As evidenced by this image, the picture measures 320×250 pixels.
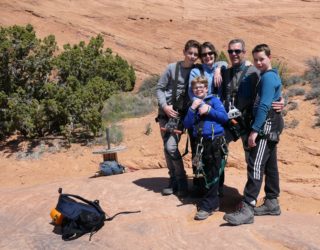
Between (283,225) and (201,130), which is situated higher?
(201,130)

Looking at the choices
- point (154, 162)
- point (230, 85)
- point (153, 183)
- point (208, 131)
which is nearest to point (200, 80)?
point (230, 85)

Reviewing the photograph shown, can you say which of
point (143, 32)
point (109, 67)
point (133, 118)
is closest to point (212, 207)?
point (133, 118)

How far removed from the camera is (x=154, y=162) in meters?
8.22

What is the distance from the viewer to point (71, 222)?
4840 mm

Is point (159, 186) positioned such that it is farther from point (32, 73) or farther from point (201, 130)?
point (32, 73)

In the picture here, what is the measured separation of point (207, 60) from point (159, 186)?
6.24 feet

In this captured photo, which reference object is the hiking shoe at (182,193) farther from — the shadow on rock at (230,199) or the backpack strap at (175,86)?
the backpack strap at (175,86)

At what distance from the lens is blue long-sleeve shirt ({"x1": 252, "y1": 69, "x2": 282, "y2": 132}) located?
14.3 feet

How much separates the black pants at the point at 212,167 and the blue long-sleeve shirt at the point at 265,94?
460 millimetres

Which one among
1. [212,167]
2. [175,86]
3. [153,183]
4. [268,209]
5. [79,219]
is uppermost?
[175,86]

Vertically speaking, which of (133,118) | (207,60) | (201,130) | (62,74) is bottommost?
(133,118)

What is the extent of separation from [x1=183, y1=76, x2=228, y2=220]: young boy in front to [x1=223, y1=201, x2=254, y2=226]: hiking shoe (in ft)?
1.04

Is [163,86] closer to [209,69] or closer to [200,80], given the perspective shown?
[209,69]

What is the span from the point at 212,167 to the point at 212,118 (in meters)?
0.50
